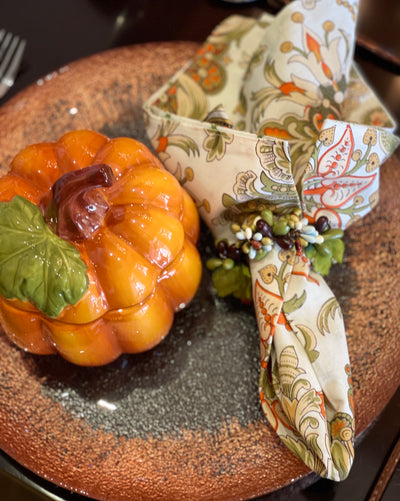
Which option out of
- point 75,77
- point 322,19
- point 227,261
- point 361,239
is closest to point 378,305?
point 361,239

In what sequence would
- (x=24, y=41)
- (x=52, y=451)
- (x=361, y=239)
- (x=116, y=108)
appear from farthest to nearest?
(x=24, y=41)
(x=116, y=108)
(x=361, y=239)
(x=52, y=451)

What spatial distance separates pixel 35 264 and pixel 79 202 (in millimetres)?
87

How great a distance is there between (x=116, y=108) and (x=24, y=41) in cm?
31

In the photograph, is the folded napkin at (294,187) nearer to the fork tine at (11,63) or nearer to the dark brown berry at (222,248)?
the dark brown berry at (222,248)

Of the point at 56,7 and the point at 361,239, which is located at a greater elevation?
the point at 56,7

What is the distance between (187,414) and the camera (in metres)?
0.75

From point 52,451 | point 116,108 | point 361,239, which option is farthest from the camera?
point 116,108

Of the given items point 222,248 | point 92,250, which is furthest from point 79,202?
point 222,248

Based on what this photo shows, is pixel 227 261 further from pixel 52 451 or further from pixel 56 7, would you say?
pixel 56 7

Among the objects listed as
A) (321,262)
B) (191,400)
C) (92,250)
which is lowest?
(191,400)

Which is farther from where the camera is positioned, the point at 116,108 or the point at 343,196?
the point at 116,108

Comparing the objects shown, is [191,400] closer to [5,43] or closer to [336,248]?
[336,248]

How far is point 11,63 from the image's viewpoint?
1.09 m

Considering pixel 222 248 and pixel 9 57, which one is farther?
pixel 9 57
